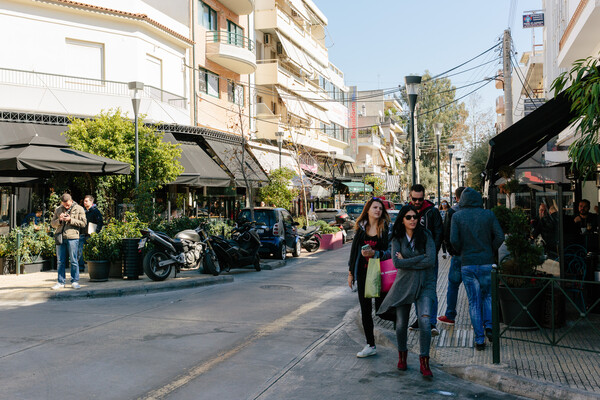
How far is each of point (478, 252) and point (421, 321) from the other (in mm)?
1500

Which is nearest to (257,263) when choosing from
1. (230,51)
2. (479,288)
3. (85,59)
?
(479,288)

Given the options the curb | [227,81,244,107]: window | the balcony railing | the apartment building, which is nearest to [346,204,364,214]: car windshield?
the apartment building

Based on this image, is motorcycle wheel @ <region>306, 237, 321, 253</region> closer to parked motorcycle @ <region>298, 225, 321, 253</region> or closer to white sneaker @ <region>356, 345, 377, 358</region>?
parked motorcycle @ <region>298, 225, 321, 253</region>

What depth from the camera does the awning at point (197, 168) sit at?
813 inches

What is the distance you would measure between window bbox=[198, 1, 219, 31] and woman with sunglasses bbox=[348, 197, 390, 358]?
2269 cm

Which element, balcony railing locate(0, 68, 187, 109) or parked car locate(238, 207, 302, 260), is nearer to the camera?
parked car locate(238, 207, 302, 260)

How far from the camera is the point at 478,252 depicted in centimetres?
661

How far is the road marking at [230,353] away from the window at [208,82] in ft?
59.5

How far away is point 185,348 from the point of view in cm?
657

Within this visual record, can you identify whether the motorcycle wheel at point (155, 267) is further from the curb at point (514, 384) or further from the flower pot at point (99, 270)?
the curb at point (514, 384)

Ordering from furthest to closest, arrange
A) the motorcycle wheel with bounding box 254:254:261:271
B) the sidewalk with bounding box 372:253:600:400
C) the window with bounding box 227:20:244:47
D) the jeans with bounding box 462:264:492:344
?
the window with bounding box 227:20:244:47, the motorcycle wheel with bounding box 254:254:261:271, the jeans with bounding box 462:264:492:344, the sidewalk with bounding box 372:253:600:400

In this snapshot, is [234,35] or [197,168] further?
[234,35]

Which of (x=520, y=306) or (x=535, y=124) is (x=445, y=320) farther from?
(x=535, y=124)

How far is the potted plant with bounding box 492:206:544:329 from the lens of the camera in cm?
669
